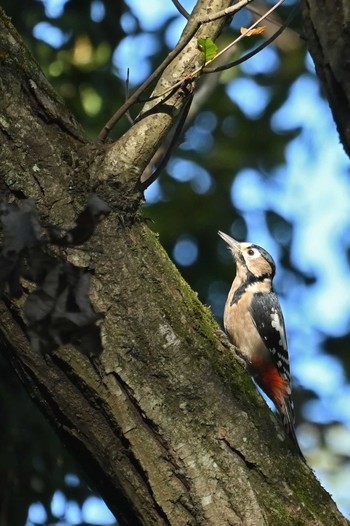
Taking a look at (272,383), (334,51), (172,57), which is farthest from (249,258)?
(334,51)

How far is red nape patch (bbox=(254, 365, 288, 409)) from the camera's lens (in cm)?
636

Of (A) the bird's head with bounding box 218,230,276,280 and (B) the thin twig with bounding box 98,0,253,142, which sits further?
(A) the bird's head with bounding box 218,230,276,280

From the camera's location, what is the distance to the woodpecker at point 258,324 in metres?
6.45

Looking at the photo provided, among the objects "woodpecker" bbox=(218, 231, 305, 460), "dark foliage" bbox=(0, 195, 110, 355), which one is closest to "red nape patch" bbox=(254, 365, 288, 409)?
"woodpecker" bbox=(218, 231, 305, 460)

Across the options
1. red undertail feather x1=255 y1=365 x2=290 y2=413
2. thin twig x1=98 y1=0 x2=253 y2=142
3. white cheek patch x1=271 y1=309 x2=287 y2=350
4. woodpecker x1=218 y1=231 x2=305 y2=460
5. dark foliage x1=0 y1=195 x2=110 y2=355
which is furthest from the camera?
white cheek patch x1=271 y1=309 x2=287 y2=350

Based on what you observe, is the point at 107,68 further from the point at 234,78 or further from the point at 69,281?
the point at 69,281

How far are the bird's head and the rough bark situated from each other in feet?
12.1

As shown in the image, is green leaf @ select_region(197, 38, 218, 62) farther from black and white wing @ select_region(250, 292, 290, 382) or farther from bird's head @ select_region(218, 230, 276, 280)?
bird's head @ select_region(218, 230, 276, 280)

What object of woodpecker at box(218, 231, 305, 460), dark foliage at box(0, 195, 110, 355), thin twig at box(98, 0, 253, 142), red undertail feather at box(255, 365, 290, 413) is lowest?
dark foliage at box(0, 195, 110, 355)

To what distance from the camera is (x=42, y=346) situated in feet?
6.88

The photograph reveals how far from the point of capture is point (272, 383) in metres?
6.43

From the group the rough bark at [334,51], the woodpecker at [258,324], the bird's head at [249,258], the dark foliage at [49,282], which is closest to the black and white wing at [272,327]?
the woodpecker at [258,324]

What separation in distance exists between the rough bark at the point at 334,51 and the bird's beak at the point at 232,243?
366 cm

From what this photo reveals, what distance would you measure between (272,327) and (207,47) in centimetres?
354
